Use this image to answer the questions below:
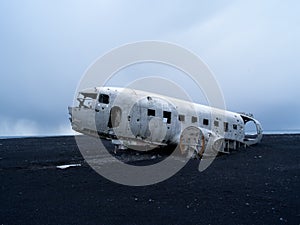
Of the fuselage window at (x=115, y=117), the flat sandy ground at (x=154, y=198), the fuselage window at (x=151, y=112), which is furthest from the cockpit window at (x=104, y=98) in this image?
the flat sandy ground at (x=154, y=198)

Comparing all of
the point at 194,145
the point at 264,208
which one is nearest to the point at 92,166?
the point at 194,145

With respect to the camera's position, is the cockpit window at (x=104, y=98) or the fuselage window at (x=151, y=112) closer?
the cockpit window at (x=104, y=98)

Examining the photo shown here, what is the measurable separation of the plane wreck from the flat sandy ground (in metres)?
4.59

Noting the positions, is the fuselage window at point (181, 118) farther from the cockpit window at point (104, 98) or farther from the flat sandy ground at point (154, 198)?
the flat sandy ground at point (154, 198)

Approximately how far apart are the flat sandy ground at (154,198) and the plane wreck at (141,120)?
4.59 m


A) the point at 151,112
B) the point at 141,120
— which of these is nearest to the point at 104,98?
the point at 141,120

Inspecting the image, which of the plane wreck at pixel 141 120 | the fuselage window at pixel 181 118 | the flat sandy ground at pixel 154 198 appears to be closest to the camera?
the flat sandy ground at pixel 154 198

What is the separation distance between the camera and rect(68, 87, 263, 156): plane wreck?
774 inches

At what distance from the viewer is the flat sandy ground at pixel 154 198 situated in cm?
818

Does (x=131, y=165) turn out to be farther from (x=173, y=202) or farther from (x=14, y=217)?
(x=14, y=217)

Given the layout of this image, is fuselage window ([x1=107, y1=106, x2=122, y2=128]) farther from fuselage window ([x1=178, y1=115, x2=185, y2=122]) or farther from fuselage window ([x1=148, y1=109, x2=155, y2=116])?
fuselage window ([x1=178, y1=115, x2=185, y2=122])

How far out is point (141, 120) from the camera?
802 inches

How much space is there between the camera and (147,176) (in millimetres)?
13875

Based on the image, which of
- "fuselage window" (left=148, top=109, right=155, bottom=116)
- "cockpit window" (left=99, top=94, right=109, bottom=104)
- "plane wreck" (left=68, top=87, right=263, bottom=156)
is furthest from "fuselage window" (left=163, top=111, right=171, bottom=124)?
"cockpit window" (left=99, top=94, right=109, bottom=104)
